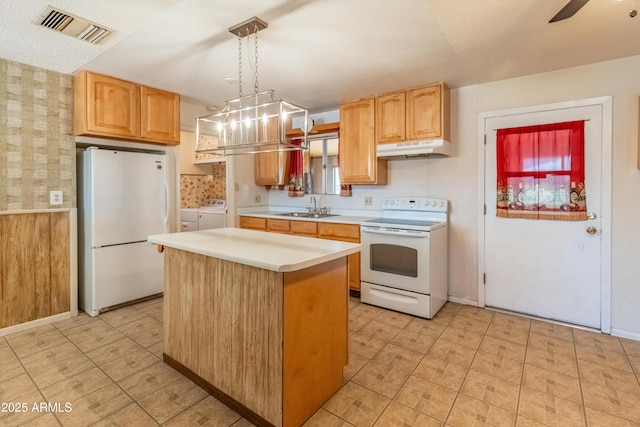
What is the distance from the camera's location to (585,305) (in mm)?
2846

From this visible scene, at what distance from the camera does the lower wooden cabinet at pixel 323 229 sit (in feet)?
12.0

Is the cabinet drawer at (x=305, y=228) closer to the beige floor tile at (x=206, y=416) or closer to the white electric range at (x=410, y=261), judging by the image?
the white electric range at (x=410, y=261)

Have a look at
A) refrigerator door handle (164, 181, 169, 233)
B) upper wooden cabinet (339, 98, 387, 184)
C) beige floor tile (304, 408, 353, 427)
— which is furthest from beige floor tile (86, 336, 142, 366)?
upper wooden cabinet (339, 98, 387, 184)

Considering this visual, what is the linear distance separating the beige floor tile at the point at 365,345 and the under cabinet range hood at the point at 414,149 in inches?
73.3

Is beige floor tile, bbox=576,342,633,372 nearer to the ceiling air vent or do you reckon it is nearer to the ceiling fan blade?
the ceiling fan blade

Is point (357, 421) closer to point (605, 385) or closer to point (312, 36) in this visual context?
point (605, 385)

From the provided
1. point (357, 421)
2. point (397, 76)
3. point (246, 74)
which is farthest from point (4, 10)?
point (357, 421)

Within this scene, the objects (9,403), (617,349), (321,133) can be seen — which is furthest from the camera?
(321,133)

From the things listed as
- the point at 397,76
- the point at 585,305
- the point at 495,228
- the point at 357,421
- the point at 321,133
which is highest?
the point at 397,76

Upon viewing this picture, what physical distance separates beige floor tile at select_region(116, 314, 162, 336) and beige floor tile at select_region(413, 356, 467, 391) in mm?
2289

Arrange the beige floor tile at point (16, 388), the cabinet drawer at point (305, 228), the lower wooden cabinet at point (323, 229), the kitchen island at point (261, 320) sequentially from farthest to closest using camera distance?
the cabinet drawer at point (305, 228), the lower wooden cabinet at point (323, 229), the beige floor tile at point (16, 388), the kitchen island at point (261, 320)

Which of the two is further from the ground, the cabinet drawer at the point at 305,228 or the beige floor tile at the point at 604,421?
the cabinet drawer at the point at 305,228

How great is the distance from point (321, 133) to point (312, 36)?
1960 mm

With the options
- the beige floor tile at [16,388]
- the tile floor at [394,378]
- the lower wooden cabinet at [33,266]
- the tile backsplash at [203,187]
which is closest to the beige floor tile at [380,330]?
Result: the tile floor at [394,378]
